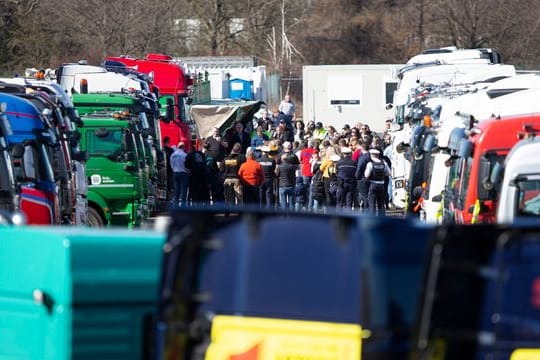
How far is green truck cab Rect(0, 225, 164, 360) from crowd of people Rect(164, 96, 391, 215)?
20.7m

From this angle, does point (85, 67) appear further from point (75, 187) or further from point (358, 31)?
point (358, 31)

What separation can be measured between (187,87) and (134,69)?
188 centimetres

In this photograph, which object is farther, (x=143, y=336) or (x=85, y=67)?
(x=85, y=67)

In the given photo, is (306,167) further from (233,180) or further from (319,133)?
(319,133)

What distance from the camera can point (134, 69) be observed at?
36438 mm

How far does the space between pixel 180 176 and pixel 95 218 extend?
8.00m

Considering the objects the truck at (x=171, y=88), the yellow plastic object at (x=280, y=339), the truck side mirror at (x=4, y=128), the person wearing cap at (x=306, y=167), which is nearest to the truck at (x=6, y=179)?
the truck side mirror at (x=4, y=128)

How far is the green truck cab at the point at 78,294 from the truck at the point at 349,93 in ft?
133

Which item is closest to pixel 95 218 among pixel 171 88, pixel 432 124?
pixel 432 124

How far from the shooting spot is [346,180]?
2930cm

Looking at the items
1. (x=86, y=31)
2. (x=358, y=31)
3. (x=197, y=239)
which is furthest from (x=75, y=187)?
(x=358, y=31)

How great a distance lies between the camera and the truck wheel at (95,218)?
76.6 ft

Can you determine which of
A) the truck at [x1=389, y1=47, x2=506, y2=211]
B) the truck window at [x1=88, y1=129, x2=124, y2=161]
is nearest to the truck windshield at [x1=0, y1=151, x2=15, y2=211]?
the truck window at [x1=88, y1=129, x2=124, y2=161]

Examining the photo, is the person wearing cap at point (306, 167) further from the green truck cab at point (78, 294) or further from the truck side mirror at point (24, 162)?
the green truck cab at point (78, 294)
